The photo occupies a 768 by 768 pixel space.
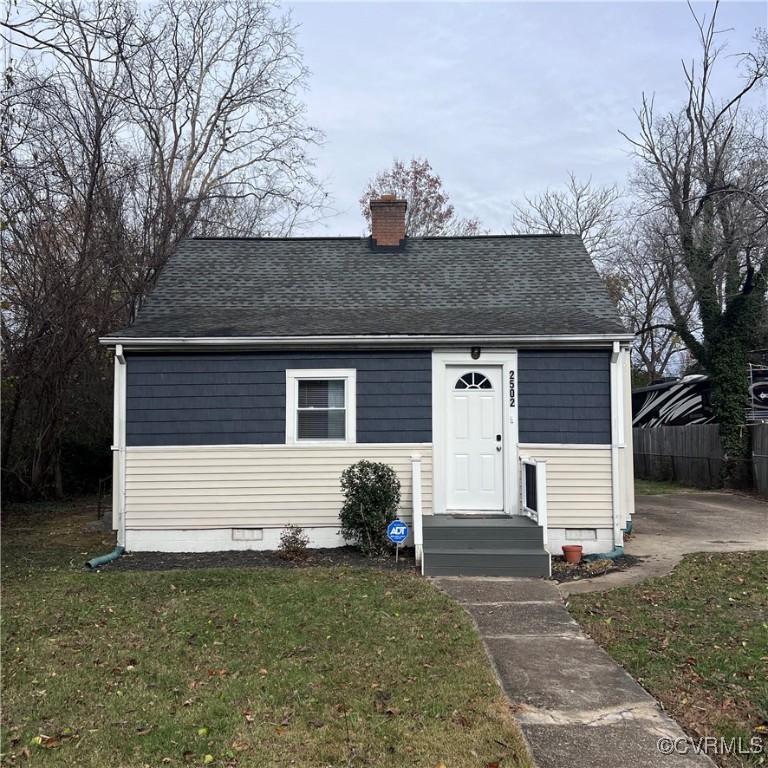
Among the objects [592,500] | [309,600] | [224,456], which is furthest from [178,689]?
[592,500]

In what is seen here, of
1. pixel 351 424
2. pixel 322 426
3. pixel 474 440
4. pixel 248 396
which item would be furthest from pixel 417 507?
pixel 248 396

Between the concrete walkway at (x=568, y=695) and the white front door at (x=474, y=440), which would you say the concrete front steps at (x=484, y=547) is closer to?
the white front door at (x=474, y=440)

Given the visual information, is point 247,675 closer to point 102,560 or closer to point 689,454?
point 102,560

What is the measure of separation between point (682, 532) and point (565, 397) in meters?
3.70

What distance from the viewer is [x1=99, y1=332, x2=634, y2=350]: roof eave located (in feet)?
29.3

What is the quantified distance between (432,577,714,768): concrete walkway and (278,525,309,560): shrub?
2839 mm

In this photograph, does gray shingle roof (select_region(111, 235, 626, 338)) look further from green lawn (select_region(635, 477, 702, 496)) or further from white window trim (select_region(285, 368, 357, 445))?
green lawn (select_region(635, 477, 702, 496))

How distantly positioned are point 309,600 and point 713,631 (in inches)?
141

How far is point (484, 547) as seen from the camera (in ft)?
A: 26.6

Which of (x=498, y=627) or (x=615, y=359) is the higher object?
(x=615, y=359)

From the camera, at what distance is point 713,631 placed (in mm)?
5594

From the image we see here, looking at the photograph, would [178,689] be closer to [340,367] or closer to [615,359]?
[340,367]

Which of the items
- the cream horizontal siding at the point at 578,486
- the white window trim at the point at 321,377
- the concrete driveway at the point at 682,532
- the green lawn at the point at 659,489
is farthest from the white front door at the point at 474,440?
the green lawn at the point at 659,489

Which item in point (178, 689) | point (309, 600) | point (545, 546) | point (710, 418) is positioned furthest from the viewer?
point (710, 418)
